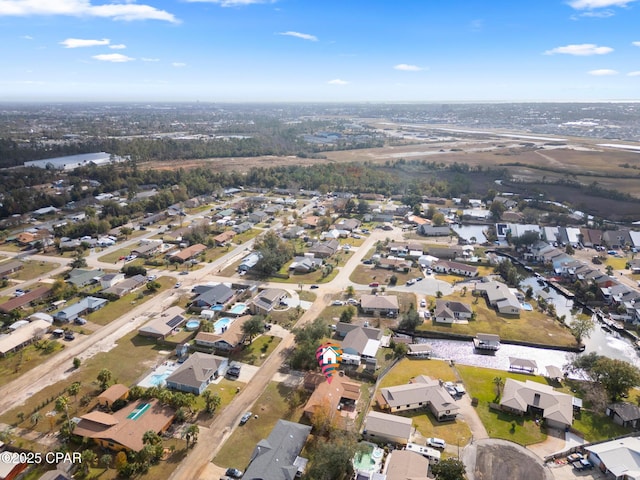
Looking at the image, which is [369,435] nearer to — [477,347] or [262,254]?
[477,347]

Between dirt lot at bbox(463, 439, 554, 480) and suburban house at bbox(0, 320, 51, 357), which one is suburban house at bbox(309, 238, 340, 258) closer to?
suburban house at bbox(0, 320, 51, 357)

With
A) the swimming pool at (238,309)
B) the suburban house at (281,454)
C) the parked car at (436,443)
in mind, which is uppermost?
the suburban house at (281,454)

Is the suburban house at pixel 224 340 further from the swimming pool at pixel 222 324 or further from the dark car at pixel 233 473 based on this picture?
the dark car at pixel 233 473

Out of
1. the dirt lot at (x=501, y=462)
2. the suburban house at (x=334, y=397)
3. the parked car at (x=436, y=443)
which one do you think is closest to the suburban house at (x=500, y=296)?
the dirt lot at (x=501, y=462)

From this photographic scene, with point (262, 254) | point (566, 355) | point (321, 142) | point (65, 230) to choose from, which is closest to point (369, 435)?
point (566, 355)

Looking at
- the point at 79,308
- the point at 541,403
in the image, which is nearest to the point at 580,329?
the point at 541,403
